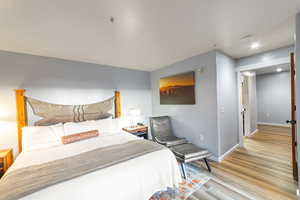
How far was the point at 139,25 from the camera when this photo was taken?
1.65 meters

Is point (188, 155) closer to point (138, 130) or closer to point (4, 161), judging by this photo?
point (138, 130)

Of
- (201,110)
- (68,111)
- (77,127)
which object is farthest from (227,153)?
(68,111)

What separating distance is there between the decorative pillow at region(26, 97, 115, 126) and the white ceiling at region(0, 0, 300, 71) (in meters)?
1.08

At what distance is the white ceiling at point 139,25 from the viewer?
130 centimetres

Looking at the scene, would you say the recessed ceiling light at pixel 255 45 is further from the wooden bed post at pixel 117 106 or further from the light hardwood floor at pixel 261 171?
the wooden bed post at pixel 117 106

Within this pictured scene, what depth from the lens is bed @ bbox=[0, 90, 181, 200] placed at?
1022 millimetres

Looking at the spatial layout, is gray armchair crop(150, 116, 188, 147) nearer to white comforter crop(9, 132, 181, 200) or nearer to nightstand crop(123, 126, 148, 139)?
nightstand crop(123, 126, 148, 139)

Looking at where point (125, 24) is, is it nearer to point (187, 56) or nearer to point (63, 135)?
point (187, 56)

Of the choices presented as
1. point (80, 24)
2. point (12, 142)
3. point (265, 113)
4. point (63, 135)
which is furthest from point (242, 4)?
point (265, 113)

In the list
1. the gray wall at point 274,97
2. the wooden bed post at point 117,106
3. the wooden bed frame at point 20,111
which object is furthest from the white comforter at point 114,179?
the gray wall at point 274,97

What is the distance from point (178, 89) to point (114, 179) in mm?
2632

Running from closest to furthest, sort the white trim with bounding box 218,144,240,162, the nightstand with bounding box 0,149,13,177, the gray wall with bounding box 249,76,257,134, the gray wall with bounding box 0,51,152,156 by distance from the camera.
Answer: the nightstand with bounding box 0,149,13,177 < the gray wall with bounding box 0,51,152,156 < the white trim with bounding box 218,144,240,162 < the gray wall with bounding box 249,76,257,134

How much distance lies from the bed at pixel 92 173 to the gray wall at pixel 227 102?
5.32ft

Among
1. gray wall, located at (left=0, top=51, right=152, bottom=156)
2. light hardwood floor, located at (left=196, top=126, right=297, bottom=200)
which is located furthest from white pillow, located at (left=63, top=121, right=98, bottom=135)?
light hardwood floor, located at (left=196, top=126, right=297, bottom=200)
